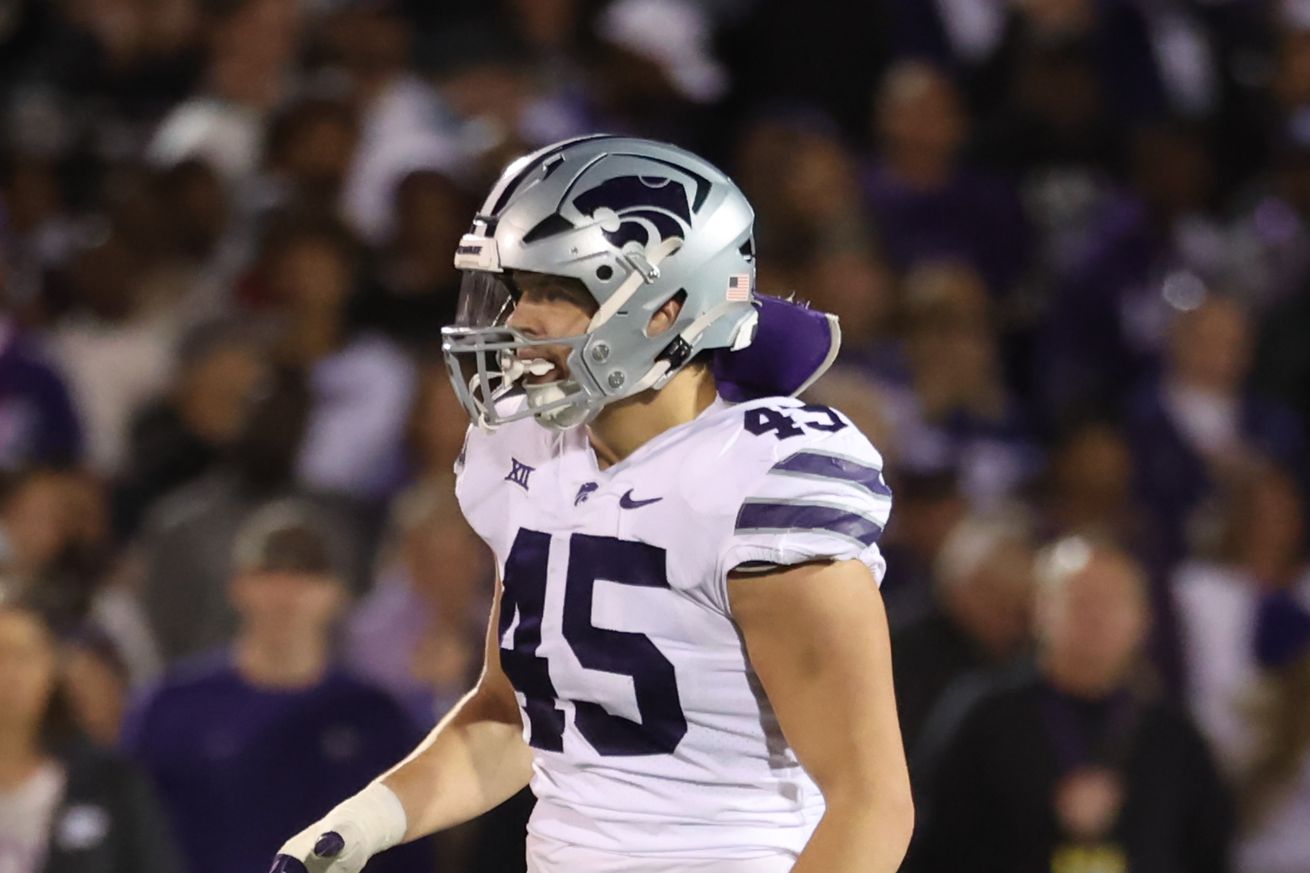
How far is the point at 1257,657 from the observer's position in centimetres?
593

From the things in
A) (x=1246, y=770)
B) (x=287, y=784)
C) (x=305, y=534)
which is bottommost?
(x=1246, y=770)

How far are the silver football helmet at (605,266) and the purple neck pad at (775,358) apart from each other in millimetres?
30

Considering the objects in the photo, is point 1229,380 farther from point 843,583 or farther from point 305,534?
point 843,583

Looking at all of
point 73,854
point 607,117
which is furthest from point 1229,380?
point 73,854

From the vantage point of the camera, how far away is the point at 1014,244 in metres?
7.11

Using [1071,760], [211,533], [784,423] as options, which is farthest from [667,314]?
[211,533]

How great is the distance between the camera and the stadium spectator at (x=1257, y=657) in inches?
218

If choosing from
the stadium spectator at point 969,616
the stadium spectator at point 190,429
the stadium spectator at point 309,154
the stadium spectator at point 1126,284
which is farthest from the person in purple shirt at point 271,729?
the stadium spectator at point 1126,284

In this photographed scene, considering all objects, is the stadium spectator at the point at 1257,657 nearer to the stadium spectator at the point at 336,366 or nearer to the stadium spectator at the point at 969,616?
the stadium spectator at the point at 969,616

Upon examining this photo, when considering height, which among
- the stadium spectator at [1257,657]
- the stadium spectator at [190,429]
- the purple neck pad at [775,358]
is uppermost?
the purple neck pad at [775,358]

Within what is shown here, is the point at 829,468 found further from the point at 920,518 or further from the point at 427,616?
the point at 920,518

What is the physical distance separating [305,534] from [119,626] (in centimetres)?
85

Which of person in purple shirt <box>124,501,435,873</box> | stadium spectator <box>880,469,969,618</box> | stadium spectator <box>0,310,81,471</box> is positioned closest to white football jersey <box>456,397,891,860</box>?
person in purple shirt <box>124,501,435,873</box>

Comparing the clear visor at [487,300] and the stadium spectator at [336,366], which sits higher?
the clear visor at [487,300]
